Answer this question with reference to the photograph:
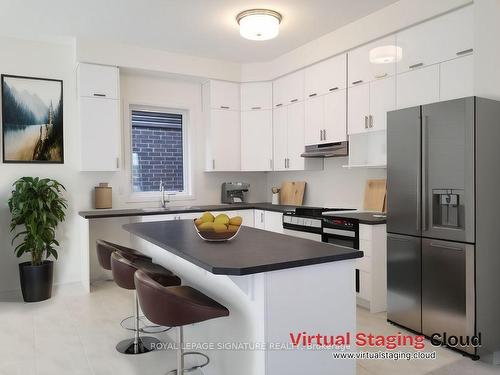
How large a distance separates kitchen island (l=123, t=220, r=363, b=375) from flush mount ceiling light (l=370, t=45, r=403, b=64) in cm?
247

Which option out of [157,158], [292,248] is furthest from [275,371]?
[157,158]

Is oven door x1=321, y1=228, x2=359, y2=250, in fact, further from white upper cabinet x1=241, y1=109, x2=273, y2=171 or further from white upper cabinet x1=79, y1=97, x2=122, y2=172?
white upper cabinet x1=79, y1=97, x2=122, y2=172

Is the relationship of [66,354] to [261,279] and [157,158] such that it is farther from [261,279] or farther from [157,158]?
[157,158]

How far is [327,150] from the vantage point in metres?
4.66

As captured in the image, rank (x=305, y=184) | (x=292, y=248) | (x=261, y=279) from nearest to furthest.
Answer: (x=261, y=279)
(x=292, y=248)
(x=305, y=184)

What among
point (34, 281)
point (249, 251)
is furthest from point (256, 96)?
point (249, 251)

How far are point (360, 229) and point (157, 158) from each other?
3090 millimetres

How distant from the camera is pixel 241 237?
263 cm

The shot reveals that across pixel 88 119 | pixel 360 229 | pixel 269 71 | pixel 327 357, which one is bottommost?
pixel 327 357

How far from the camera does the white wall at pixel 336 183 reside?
15.4 feet

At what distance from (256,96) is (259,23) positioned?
74.5 inches

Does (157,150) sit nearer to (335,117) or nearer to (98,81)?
(98,81)

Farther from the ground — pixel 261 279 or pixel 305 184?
pixel 305 184

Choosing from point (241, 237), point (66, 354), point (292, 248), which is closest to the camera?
point (292, 248)
